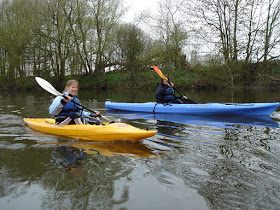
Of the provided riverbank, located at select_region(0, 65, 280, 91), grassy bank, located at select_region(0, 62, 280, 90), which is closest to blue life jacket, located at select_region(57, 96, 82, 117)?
grassy bank, located at select_region(0, 62, 280, 90)

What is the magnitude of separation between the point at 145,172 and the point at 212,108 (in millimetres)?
4342

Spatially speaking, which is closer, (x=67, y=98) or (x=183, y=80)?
(x=67, y=98)

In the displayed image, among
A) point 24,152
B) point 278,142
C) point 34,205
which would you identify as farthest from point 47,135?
point 278,142

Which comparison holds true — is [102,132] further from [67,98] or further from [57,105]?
[57,105]

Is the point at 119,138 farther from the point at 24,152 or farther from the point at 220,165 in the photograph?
the point at 220,165

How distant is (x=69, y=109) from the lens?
4344 millimetres

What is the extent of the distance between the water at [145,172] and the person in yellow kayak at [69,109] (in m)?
0.43

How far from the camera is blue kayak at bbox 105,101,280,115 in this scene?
20.0 ft

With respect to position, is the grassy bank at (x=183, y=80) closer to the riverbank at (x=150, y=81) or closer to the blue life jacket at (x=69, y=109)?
the riverbank at (x=150, y=81)

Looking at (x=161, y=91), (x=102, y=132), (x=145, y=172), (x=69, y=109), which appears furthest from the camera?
(x=161, y=91)

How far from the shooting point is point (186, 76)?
18188mm

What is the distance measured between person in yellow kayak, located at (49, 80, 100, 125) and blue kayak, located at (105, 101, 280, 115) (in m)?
3.00

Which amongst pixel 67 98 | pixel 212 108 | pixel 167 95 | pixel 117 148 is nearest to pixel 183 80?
pixel 167 95

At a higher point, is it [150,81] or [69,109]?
[150,81]
